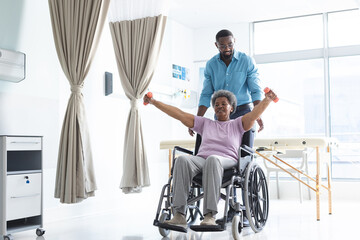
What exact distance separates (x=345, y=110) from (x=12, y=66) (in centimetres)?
445

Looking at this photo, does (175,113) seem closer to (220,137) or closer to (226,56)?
(220,137)

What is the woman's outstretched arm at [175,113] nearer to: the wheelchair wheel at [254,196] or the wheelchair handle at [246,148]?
the wheelchair handle at [246,148]

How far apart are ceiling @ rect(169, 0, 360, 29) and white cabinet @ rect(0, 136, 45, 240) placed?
2.97 metres

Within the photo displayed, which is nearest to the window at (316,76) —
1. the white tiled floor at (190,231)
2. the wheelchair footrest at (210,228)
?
the white tiled floor at (190,231)

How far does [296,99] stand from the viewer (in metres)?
6.58

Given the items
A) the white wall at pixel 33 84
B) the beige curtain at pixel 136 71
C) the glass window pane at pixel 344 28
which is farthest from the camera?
the glass window pane at pixel 344 28

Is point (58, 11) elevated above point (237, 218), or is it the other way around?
point (58, 11)

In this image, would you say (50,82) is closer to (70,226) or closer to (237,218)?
(70,226)

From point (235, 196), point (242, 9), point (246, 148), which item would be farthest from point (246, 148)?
point (242, 9)

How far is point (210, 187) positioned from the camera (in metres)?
2.80

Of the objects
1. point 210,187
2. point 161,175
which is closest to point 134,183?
point 210,187

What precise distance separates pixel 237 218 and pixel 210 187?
311 millimetres

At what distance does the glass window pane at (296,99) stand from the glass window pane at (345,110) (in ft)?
0.54

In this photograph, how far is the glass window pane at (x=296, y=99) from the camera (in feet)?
20.9
